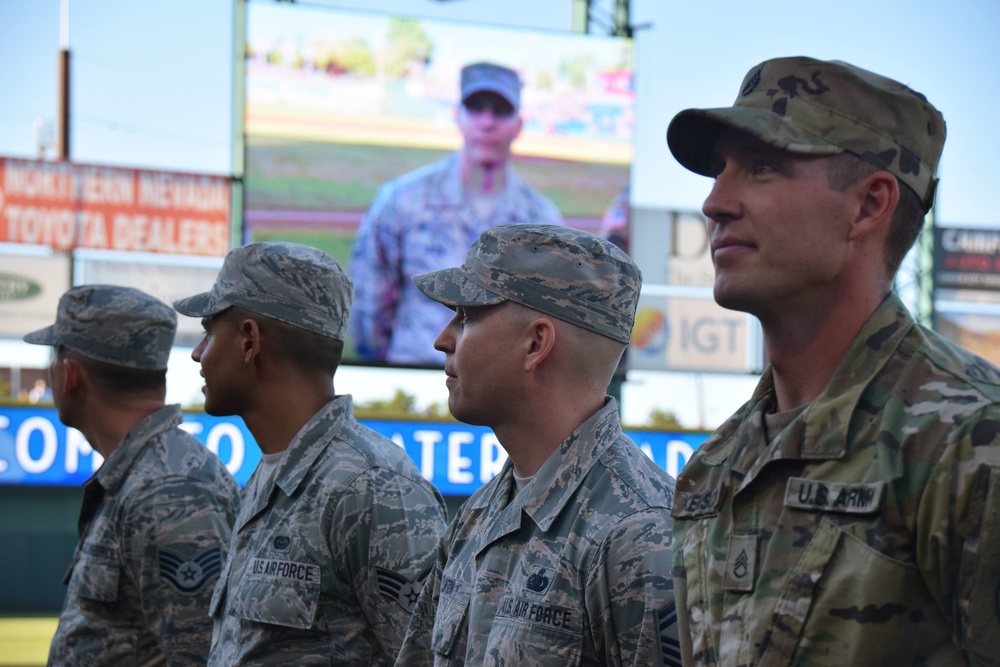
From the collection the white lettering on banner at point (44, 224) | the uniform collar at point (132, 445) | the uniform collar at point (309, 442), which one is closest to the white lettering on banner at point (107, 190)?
the white lettering on banner at point (44, 224)

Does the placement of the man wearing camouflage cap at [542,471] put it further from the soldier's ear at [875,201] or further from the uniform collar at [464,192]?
the uniform collar at [464,192]

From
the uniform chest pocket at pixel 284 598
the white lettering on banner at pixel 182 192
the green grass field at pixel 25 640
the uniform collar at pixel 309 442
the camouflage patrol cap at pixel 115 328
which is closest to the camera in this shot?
the uniform chest pocket at pixel 284 598

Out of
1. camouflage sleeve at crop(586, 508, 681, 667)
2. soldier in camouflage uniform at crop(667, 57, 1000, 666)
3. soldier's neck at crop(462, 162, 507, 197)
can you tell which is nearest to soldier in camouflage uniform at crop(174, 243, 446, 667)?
camouflage sleeve at crop(586, 508, 681, 667)

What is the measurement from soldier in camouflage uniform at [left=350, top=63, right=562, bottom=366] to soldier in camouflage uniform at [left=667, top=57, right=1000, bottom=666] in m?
11.6

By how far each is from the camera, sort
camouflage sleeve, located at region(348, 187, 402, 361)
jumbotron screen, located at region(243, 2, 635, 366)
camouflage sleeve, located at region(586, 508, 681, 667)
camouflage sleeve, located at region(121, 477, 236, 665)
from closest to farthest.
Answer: camouflage sleeve, located at region(586, 508, 681, 667) < camouflage sleeve, located at region(121, 477, 236, 665) < camouflage sleeve, located at region(348, 187, 402, 361) < jumbotron screen, located at region(243, 2, 635, 366)

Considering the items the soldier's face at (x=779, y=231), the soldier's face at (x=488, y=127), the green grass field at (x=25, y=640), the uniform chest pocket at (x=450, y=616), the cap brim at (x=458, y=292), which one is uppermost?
the soldier's face at (x=488, y=127)

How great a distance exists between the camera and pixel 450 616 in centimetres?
259

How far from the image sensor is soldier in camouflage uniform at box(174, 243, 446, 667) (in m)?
3.04

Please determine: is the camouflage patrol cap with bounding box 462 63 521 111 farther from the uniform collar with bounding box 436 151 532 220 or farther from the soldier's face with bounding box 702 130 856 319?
the soldier's face with bounding box 702 130 856 319

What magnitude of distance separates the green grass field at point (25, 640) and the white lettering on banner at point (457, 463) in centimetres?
419

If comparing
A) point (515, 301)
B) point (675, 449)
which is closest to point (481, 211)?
point (675, 449)

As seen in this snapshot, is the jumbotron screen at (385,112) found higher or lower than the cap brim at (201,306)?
higher

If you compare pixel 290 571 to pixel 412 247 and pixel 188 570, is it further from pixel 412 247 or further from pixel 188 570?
pixel 412 247

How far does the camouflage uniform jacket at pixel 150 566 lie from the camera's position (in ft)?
11.6
